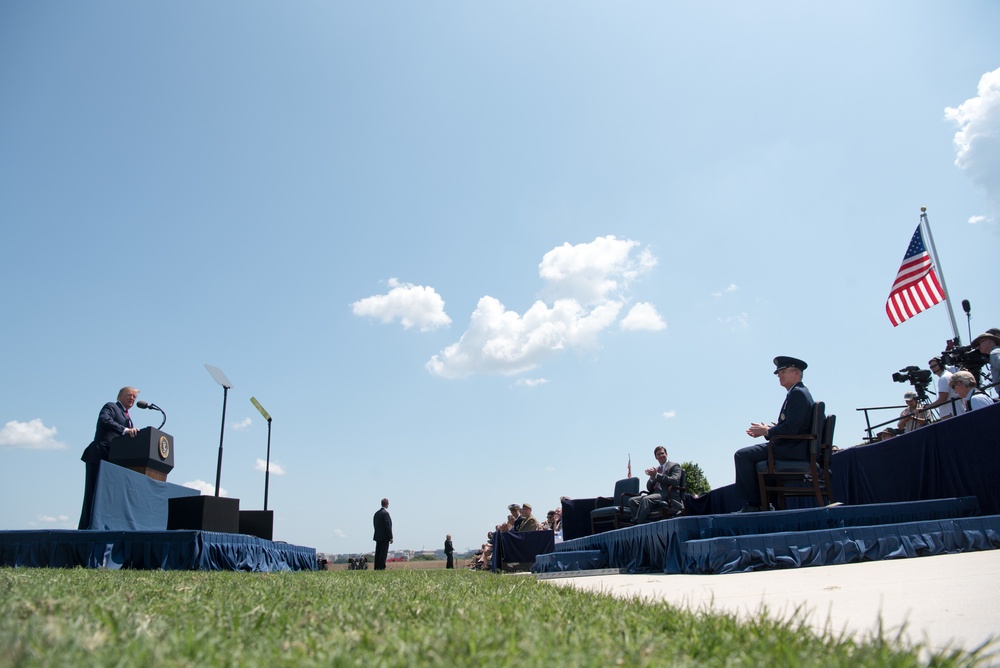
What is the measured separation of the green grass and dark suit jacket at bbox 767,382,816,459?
368 cm

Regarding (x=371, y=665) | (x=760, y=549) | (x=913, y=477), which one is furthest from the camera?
(x=913, y=477)

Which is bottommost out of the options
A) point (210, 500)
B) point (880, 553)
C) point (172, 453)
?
point (880, 553)

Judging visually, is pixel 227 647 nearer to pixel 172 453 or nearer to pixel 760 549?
pixel 760 549

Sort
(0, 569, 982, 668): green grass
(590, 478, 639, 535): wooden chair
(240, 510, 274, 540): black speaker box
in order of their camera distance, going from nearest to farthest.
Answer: (0, 569, 982, 668): green grass → (590, 478, 639, 535): wooden chair → (240, 510, 274, 540): black speaker box

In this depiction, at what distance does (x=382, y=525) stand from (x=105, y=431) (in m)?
7.08

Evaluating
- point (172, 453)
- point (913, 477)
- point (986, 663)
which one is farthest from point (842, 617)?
point (172, 453)

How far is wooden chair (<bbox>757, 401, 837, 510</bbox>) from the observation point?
5348mm

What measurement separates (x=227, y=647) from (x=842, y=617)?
182 centimetres

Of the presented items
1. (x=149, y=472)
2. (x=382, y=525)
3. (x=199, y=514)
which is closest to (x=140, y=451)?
(x=149, y=472)

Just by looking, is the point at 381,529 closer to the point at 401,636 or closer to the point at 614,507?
the point at 614,507

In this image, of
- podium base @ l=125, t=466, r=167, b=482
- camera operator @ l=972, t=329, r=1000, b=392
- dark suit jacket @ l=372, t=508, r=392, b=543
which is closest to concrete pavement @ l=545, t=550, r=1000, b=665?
camera operator @ l=972, t=329, r=1000, b=392

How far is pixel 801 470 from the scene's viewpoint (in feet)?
18.0

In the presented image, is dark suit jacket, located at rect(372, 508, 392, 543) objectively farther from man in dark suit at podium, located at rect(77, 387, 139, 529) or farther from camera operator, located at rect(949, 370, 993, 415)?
camera operator, located at rect(949, 370, 993, 415)

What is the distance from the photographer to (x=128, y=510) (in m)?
7.64
